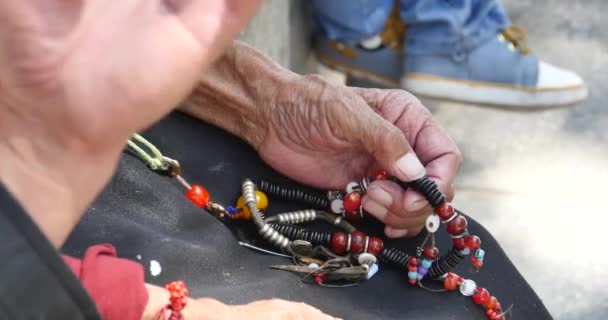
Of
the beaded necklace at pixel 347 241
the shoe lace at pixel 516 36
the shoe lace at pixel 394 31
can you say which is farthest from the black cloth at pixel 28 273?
the shoe lace at pixel 516 36

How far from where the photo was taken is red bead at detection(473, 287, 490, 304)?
32.5 inches

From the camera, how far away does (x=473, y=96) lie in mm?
1913

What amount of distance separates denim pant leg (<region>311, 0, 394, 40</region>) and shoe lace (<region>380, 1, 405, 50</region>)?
0.03 metres

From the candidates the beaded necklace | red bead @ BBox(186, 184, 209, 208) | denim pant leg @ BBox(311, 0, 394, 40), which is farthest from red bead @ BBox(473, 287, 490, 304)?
denim pant leg @ BBox(311, 0, 394, 40)

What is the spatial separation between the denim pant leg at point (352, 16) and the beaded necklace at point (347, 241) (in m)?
0.98

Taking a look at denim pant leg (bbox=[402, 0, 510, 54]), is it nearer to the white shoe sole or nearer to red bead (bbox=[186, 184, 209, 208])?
the white shoe sole

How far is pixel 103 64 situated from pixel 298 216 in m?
0.46

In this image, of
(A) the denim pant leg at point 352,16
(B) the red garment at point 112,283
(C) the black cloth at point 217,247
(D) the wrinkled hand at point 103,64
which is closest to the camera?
(D) the wrinkled hand at point 103,64

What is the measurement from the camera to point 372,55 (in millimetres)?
1919

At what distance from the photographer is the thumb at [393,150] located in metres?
0.85

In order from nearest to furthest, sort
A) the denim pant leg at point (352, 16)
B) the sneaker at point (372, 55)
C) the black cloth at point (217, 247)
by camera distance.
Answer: the black cloth at point (217, 247) → the denim pant leg at point (352, 16) → the sneaker at point (372, 55)

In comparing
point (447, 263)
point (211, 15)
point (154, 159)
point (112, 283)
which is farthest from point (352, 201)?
point (211, 15)

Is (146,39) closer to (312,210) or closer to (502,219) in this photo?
(312,210)

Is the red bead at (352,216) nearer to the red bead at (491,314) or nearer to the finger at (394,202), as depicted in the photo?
the finger at (394,202)
